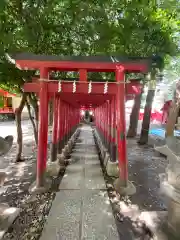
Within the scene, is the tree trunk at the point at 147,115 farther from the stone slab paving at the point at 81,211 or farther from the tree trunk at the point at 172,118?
the tree trunk at the point at 172,118

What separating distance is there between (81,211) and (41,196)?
126 cm

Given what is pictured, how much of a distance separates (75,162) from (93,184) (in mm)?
2429

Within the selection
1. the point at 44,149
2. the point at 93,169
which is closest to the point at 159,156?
the point at 93,169

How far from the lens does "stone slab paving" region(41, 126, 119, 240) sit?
347cm

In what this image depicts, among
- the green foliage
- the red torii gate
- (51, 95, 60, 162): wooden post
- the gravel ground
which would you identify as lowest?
the gravel ground

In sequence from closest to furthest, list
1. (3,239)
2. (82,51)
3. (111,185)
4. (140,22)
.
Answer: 1. (3,239)
2. (111,185)
3. (140,22)
4. (82,51)

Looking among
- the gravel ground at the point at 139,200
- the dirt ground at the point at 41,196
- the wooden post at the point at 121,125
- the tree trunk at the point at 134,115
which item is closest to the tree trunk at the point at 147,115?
the tree trunk at the point at 134,115

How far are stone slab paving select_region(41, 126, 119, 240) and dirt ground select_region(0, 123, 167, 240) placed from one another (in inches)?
6.7

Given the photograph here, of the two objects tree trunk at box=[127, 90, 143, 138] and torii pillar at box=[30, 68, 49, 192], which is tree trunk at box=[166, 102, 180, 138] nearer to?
torii pillar at box=[30, 68, 49, 192]

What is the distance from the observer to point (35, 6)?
587cm

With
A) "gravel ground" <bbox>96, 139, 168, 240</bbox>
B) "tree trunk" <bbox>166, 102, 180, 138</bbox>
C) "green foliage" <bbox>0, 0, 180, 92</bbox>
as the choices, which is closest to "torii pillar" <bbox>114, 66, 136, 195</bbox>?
"gravel ground" <bbox>96, 139, 168, 240</bbox>

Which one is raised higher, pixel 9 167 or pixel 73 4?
pixel 73 4

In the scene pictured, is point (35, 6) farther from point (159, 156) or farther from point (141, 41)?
point (159, 156)

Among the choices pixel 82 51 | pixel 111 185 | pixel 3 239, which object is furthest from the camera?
pixel 82 51
